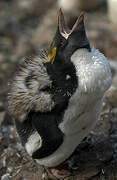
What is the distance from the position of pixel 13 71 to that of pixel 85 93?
0.88m

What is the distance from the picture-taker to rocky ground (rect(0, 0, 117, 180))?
6.45 ft

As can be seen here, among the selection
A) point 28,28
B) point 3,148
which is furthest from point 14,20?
point 3,148

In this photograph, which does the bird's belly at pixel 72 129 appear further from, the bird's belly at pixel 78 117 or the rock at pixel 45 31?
the rock at pixel 45 31

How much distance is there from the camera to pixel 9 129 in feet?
7.64

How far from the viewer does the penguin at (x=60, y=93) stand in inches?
57.1

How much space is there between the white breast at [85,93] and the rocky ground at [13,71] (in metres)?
0.39

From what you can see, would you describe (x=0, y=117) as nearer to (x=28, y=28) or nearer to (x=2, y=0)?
(x=28, y=28)

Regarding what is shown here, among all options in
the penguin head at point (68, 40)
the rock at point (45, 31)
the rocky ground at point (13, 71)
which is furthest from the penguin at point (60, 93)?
the rock at point (45, 31)

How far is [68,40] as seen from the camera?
146cm

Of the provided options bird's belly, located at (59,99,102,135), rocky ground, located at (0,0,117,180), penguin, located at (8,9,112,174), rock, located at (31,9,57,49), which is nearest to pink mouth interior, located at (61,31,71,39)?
penguin, located at (8,9,112,174)

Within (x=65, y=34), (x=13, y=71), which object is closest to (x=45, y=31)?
(x=13, y=71)

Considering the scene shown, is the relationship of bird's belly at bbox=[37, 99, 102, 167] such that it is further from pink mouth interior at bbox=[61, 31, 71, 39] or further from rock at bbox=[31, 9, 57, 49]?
rock at bbox=[31, 9, 57, 49]

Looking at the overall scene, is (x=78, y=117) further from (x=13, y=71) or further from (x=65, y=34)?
(x=13, y=71)

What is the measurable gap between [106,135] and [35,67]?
760 millimetres
